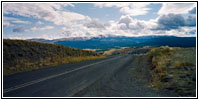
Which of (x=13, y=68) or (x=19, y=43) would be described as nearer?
(x=13, y=68)

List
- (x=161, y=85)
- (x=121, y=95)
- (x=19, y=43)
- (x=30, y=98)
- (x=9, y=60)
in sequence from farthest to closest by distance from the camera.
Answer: (x=19, y=43)
(x=9, y=60)
(x=161, y=85)
(x=121, y=95)
(x=30, y=98)

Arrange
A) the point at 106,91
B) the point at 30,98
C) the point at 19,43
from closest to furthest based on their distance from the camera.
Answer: the point at 30,98
the point at 106,91
the point at 19,43

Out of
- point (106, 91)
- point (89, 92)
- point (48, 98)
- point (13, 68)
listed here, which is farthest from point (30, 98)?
point (13, 68)

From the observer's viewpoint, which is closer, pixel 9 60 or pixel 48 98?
pixel 48 98

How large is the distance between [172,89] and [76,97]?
4648 millimetres

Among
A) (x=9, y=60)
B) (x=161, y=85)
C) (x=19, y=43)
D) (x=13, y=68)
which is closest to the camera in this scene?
(x=161, y=85)

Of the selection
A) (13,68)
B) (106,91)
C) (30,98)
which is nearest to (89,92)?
(106,91)

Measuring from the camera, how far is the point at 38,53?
25375mm

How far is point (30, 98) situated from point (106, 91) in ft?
10.8

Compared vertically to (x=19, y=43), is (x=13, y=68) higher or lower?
lower

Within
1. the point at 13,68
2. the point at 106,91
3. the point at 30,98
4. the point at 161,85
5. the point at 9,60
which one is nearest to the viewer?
the point at 30,98

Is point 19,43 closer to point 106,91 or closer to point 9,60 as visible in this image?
point 9,60

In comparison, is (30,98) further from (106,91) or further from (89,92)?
(106,91)

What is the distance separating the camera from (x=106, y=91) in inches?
335
